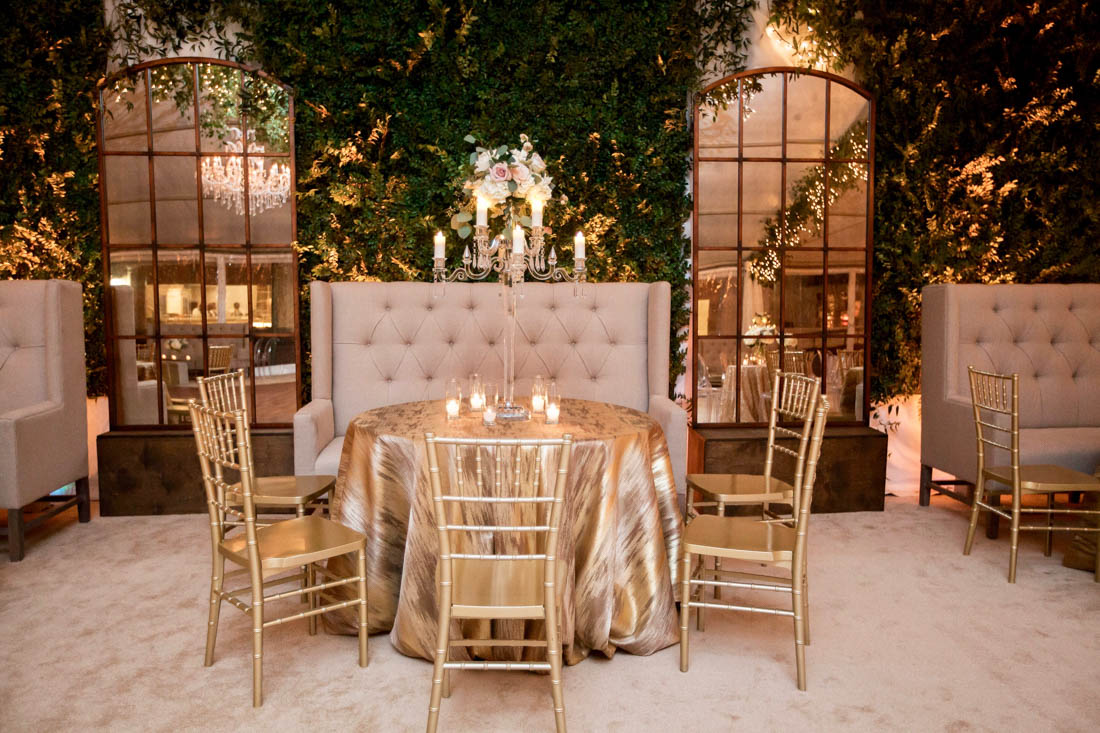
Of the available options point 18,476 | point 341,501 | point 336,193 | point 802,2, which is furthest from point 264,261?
Result: point 802,2

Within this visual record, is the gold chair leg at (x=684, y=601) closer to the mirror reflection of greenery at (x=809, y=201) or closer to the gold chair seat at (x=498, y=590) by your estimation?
the gold chair seat at (x=498, y=590)

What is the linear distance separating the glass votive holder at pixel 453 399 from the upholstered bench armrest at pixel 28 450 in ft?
6.75

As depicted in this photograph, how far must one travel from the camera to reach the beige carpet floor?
2.18 meters

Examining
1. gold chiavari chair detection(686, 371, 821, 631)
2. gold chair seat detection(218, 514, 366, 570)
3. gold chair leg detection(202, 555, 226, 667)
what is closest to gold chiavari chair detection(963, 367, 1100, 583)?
gold chiavari chair detection(686, 371, 821, 631)

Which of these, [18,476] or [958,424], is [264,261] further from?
[958,424]

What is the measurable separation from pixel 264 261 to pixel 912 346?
3.77 m

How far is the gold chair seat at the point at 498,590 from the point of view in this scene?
6.44ft

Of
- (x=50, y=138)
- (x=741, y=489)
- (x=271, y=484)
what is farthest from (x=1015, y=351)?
(x=50, y=138)

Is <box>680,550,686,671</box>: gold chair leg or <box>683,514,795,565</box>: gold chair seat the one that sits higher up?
<box>683,514,795,565</box>: gold chair seat

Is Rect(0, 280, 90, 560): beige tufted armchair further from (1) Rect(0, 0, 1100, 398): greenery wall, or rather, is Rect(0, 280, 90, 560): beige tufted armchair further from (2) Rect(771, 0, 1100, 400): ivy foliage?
(2) Rect(771, 0, 1100, 400): ivy foliage

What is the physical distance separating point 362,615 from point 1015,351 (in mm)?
3701

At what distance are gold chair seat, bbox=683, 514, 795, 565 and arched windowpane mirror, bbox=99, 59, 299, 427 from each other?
2.70 meters

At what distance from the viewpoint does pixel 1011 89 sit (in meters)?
4.54

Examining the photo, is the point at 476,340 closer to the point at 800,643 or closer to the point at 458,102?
the point at 458,102
